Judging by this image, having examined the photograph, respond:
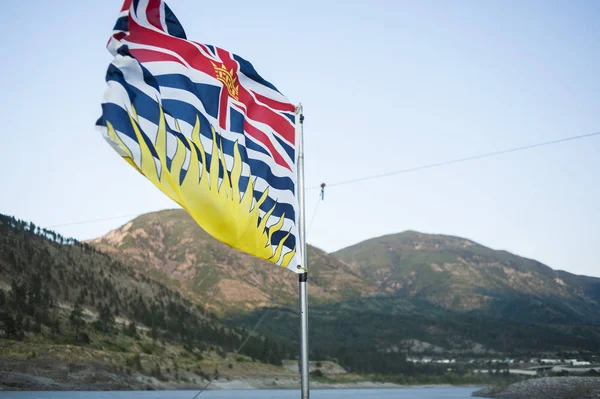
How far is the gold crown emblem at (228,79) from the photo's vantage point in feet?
40.5

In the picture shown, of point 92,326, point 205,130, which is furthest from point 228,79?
point 92,326

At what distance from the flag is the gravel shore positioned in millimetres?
118210

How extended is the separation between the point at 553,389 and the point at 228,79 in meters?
144

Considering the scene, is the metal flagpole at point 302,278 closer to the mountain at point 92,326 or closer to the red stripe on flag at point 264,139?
the red stripe on flag at point 264,139

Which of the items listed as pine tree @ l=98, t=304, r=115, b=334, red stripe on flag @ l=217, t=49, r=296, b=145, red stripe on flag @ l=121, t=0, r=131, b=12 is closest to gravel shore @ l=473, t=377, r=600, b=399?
pine tree @ l=98, t=304, r=115, b=334

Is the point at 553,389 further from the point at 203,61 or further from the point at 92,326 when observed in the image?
the point at 203,61

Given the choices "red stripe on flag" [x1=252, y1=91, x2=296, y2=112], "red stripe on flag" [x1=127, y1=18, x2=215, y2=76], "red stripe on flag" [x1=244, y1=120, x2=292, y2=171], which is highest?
"red stripe on flag" [x1=127, y1=18, x2=215, y2=76]

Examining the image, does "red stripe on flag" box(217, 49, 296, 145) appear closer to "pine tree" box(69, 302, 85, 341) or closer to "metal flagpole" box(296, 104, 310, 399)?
"metal flagpole" box(296, 104, 310, 399)

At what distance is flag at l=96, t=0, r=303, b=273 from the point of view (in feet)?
34.4

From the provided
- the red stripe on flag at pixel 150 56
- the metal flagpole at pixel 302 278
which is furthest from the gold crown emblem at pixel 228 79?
the metal flagpole at pixel 302 278

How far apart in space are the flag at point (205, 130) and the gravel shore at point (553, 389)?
11821cm

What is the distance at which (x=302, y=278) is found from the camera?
11797mm

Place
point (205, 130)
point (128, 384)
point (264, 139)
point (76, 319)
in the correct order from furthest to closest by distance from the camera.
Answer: point (76, 319)
point (128, 384)
point (264, 139)
point (205, 130)

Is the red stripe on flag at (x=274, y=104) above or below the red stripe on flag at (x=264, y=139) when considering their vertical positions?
above
